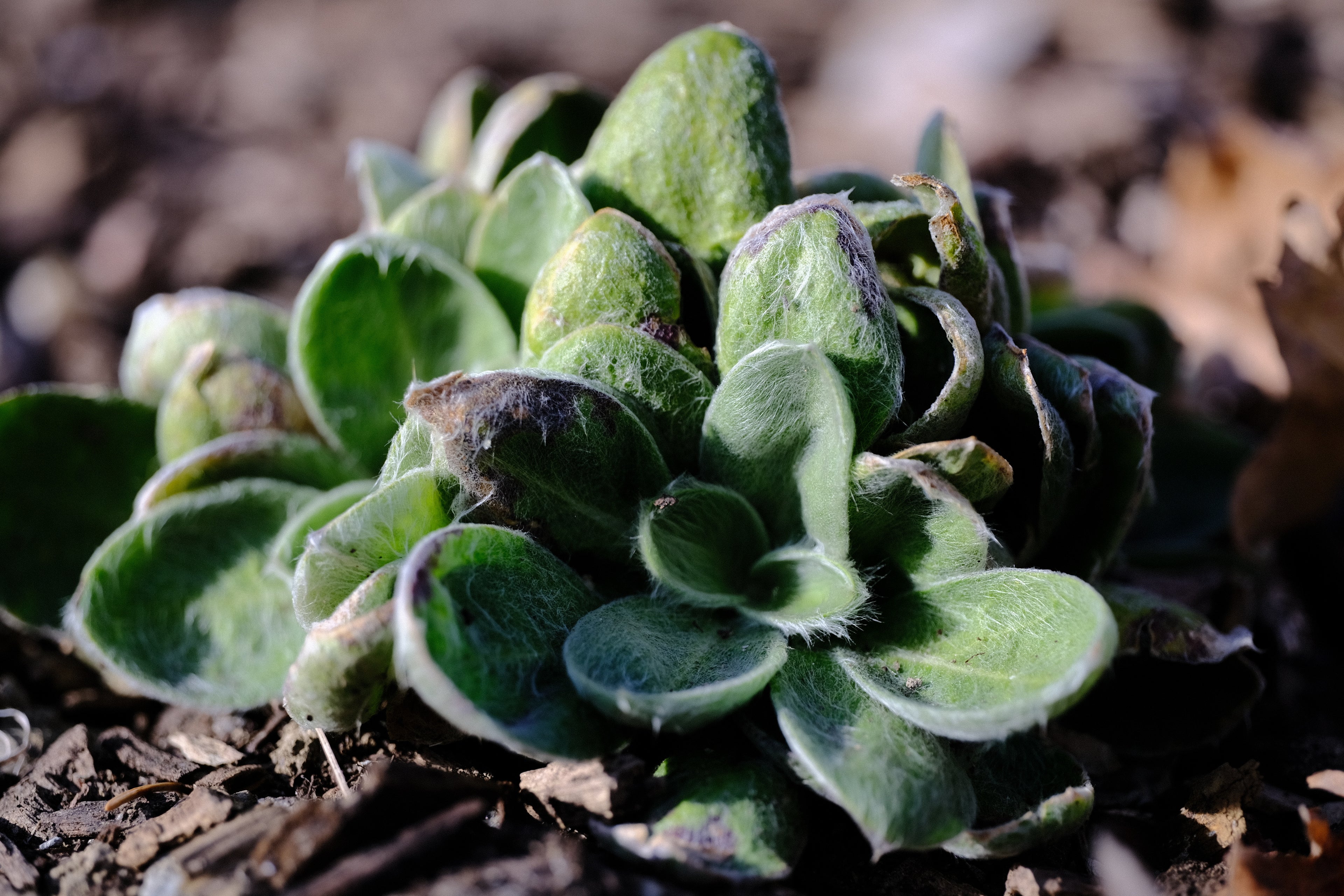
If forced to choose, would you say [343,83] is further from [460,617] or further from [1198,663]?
[1198,663]

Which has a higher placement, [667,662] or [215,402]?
[215,402]

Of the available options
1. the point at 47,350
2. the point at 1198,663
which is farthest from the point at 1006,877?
the point at 47,350

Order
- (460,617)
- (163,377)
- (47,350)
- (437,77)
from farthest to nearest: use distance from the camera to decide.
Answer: (437,77) < (47,350) < (163,377) < (460,617)

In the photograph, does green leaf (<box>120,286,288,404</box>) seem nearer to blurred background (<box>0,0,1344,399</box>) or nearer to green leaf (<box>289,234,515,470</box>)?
green leaf (<box>289,234,515,470</box>)

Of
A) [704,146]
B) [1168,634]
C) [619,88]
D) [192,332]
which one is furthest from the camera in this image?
[619,88]

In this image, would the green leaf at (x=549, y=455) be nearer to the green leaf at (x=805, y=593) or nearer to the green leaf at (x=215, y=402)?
the green leaf at (x=805, y=593)

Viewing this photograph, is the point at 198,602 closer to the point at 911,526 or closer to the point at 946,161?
the point at 911,526

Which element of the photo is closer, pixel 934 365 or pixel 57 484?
pixel 934 365

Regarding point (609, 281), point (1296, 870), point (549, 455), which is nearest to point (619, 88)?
point (609, 281)
